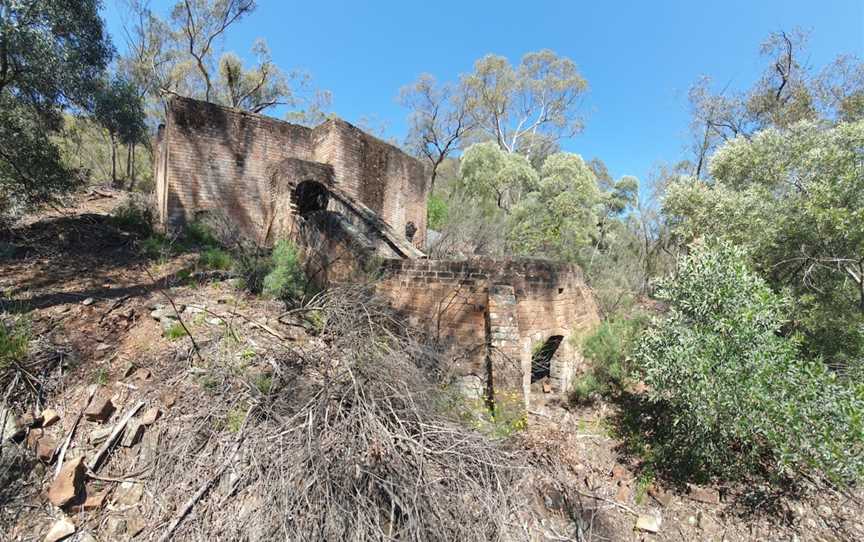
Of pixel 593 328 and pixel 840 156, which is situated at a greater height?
pixel 840 156

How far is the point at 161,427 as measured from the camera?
9.95 ft

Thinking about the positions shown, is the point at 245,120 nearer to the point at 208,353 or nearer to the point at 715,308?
the point at 208,353

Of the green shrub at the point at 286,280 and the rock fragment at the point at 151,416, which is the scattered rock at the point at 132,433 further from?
the green shrub at the point at 286,280

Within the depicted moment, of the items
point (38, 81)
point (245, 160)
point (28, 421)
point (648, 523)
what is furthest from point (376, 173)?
point (648, 523)

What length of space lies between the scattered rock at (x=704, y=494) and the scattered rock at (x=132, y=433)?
5.97 meters

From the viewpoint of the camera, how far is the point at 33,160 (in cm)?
620

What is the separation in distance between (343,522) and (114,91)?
11.2 meters

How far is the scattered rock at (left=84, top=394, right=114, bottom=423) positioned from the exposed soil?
0.05m

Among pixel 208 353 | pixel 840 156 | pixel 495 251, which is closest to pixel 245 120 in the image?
pixel 208 353

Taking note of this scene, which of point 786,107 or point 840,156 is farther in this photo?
point 786,107

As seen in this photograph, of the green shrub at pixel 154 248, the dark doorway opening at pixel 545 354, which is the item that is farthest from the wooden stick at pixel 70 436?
the dark doorway opening at pixel 545 354

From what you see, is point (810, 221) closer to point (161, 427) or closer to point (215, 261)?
point (161, 427)

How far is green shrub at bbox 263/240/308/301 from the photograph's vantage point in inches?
220

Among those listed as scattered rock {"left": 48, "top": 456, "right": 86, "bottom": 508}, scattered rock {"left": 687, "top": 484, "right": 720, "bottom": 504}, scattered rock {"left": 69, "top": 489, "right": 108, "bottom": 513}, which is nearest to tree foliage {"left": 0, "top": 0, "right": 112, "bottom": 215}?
scattered rock {"left": 48, "top": 456, "right": 86, "bottom": 508}
